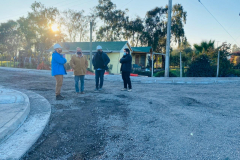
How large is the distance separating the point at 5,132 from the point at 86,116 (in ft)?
5.83

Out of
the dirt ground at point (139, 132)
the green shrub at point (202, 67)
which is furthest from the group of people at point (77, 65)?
the green shrub at point (202, 67)

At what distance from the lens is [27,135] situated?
3.61 meters

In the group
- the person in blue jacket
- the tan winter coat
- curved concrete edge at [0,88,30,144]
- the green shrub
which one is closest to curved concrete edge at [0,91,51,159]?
curved concrete edge at [0,88,30,144]

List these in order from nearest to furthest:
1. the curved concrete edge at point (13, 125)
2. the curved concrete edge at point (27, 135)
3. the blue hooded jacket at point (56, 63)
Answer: the curved concrete edge at point (27, 135) → the curved concrete edge at point (13, 125) → the blue hooded jacket at point (56, 63)

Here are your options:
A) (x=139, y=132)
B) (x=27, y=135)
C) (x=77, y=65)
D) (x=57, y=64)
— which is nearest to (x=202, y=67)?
(x=77, y=65)

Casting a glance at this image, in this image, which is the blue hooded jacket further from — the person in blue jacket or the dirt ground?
the dirt ground

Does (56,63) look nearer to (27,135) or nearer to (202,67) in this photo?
(27,135)

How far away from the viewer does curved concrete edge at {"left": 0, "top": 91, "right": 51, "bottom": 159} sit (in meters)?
2.96

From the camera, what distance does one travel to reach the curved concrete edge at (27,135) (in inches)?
116

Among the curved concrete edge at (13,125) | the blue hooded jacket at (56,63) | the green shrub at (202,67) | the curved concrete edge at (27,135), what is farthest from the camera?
the green shrub at (202,67)

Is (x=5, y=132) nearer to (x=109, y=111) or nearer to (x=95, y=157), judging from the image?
(x=95, y=157)

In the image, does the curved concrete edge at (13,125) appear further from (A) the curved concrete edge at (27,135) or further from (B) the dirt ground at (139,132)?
(B) the dirt ground at (139,132)

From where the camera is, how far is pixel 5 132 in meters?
3.43

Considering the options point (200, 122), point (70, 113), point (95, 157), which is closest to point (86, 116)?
point (70, 113)
